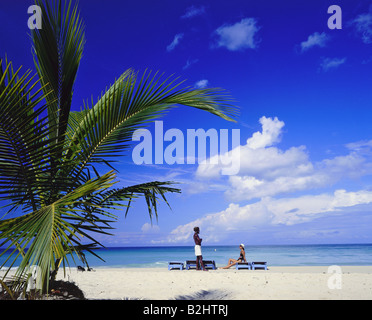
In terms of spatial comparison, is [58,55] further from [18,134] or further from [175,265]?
[175,265]

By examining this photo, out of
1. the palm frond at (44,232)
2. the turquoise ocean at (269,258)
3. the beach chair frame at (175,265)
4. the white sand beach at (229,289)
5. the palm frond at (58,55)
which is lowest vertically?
the turquoise ocean at (269,258)

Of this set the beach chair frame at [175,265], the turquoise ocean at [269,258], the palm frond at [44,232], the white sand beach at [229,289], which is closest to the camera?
the palm frond at [44,232]

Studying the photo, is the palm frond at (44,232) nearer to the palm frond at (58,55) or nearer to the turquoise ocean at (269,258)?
the palm frond at (58,55)

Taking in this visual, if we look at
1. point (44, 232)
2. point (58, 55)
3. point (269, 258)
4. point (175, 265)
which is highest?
point (58, 55)

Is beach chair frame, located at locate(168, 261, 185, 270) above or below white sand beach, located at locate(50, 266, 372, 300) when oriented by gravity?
below

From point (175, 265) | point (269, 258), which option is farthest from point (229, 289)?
point (269, 258)

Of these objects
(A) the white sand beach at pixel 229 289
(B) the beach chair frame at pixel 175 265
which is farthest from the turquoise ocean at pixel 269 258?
(A) the white sand beach at pixel 229 289

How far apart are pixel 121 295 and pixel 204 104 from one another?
16.3 feet

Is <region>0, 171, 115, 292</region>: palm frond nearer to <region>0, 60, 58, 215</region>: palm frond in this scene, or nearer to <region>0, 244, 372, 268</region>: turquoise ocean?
<region>0, 60, 58, 215</region>: palm frond

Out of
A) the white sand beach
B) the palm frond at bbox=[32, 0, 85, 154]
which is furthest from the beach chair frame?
the palm frond at bbox=[32, 0, 85, 154]

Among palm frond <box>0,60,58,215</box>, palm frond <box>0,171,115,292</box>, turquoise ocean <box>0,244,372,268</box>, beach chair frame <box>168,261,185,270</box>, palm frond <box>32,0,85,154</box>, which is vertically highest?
palm frond <box>32,0,85,154</box>

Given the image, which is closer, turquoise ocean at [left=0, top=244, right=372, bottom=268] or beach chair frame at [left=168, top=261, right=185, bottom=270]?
beach chair frame at [left=168, top=261, right=185, bottom=270]
